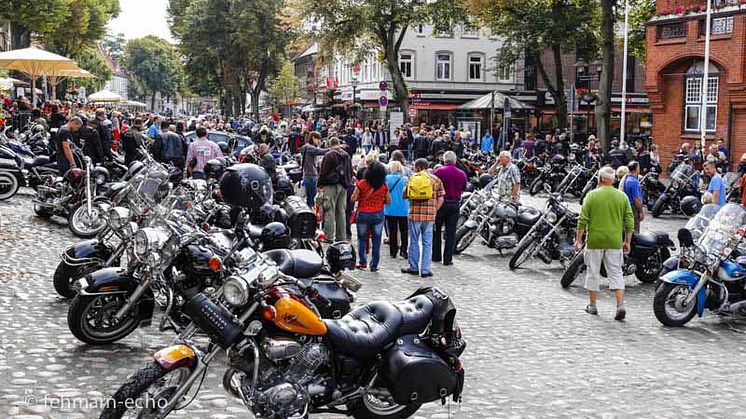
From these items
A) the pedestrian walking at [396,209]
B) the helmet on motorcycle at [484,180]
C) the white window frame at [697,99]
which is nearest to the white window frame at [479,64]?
the white window frame at [697,99]

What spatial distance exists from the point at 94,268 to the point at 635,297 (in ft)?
23.2

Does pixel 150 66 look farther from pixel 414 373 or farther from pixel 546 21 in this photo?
pixel 414 373

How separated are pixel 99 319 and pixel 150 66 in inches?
5203

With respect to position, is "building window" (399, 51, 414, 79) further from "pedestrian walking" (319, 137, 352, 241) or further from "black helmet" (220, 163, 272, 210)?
"black helmet" (220, 163, 272, 210)

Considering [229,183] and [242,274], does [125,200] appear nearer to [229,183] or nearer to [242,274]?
[229,183]

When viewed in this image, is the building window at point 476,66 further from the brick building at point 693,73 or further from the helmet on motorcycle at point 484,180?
the helmet on motorcycle at point 484,180

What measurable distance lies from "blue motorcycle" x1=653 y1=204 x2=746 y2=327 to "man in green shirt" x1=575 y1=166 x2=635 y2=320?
521mm

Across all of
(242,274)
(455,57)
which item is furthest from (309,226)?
(455,57)

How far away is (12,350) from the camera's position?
24.9 feet

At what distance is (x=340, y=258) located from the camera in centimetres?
782

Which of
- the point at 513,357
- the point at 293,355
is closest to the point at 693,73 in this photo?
the point at 513,357

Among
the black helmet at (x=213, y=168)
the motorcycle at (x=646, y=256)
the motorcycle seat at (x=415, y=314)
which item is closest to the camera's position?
the motorcycle seat at (x=415, y=314)

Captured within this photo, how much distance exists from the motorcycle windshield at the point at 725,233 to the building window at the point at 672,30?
21.2 m

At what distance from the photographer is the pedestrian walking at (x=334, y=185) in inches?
553
